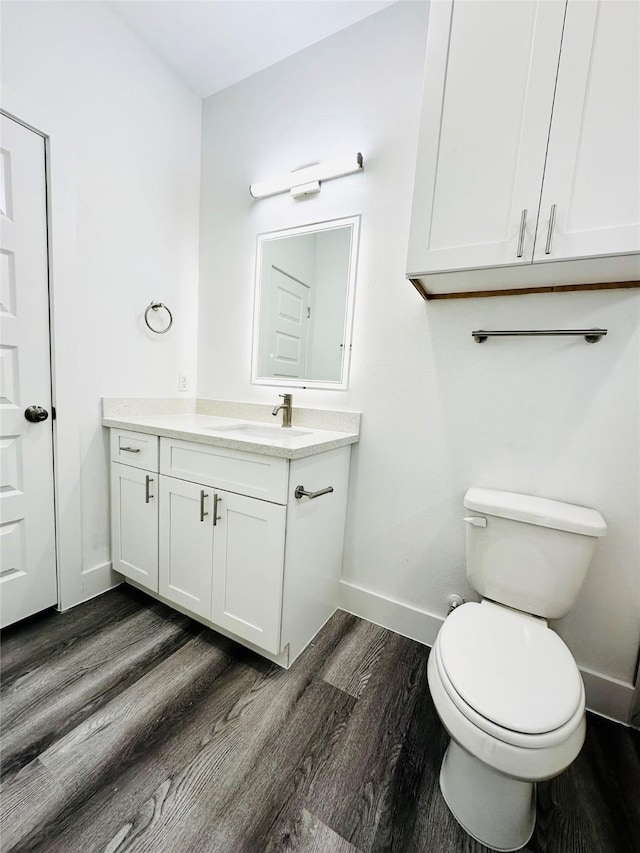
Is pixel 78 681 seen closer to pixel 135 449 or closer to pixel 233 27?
pixel 135 449

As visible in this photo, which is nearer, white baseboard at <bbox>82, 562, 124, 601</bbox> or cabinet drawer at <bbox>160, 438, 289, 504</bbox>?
cabinet drawer at <bbox>160, 438, 289, 504</bbox>

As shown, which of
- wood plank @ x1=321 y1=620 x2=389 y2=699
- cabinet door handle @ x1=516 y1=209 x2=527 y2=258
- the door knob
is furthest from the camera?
the door knob

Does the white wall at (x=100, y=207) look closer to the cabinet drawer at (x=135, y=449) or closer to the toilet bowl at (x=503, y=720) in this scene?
the cabinet drawer at (x=135, y=449)

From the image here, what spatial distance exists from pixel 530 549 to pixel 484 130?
1.30m

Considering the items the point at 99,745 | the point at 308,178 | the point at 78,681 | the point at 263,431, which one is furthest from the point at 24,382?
the point at 308,178

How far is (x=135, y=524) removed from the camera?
1.70m

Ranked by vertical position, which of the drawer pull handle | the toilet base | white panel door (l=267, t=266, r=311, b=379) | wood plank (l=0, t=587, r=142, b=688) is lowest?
wood plank (l=0, t=587, r=142, b=688)

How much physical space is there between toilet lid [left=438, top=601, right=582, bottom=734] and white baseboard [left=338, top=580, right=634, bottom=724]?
1.51ft

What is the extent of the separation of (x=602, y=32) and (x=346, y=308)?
1067 mm

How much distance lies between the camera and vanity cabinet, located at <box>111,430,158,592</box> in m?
1.62

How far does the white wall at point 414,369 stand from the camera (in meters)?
1.22

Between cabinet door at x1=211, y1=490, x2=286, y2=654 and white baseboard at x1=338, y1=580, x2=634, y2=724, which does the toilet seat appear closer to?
white baseboard at x1=338, y1=580, x2=634, y2=724

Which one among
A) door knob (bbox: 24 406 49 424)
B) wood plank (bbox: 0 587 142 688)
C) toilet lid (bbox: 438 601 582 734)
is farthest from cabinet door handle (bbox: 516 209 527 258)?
wood plank (bbox: 0 587 142 688)

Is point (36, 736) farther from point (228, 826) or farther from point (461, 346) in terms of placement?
point (461, 346)
